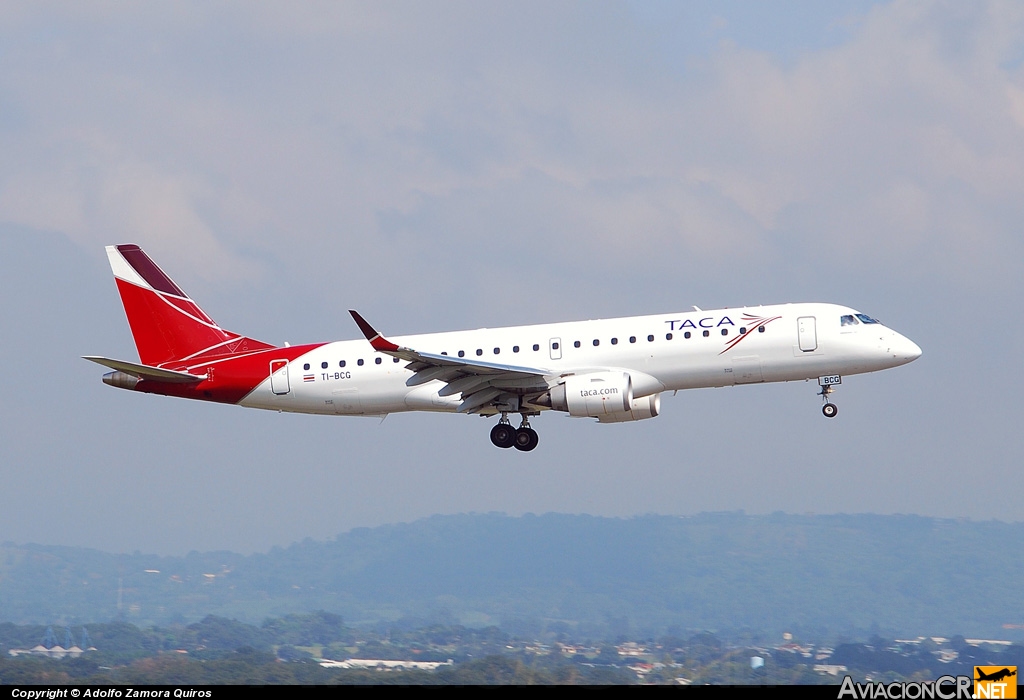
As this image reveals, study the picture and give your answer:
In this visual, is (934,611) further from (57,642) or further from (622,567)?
(57,642)

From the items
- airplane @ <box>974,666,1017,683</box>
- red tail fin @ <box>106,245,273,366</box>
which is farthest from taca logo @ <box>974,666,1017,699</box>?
red tail fin @ <box>106,245,273,366</box>

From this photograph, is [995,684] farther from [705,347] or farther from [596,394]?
[596,394]

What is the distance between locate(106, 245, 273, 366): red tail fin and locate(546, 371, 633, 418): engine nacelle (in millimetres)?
12246

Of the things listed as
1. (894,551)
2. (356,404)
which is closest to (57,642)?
(356,404)

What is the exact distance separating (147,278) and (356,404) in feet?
35.5

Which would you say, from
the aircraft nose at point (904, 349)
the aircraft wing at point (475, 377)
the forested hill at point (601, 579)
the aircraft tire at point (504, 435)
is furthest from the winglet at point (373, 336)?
the forested hill at point (601, 579)

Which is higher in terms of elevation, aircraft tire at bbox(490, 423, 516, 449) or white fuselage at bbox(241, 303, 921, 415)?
white fuselage at bbox(241, 303, 921, 415)

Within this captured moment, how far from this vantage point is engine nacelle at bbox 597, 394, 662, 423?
39.8 m

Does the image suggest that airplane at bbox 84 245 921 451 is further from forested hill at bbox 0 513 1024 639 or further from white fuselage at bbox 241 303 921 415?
forested hill at bbox 0 513 1024 639

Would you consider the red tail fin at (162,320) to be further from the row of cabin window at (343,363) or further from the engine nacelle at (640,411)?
the engine nacelle at (640,411)

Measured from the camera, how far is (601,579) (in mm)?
121562

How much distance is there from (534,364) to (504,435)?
318 cm

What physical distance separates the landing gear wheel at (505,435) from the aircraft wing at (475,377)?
68 cm

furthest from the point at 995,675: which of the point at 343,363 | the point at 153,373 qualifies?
the point at 153,373
